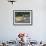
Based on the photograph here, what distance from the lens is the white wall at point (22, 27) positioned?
495cm

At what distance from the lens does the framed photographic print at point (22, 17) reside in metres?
4.96

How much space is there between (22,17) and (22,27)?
0.37 m

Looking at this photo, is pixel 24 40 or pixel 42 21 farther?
pixel 42 21

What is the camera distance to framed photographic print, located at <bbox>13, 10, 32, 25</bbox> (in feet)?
16.3

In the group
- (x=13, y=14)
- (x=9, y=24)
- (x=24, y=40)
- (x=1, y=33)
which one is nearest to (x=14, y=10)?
(x=13, y=14)

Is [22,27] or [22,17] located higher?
[22,17]

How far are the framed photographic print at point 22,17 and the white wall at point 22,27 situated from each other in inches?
4.3

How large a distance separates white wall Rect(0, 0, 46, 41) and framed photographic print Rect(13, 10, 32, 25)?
0.36 feet

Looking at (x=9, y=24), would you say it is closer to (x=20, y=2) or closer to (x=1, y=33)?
(x=1, y=33)

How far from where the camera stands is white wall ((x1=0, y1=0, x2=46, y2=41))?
4949 millimetres

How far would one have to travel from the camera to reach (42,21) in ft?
16.3

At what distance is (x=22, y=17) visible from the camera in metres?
5.00

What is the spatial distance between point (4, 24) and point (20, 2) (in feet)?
3.26

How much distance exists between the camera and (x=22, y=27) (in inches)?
196
